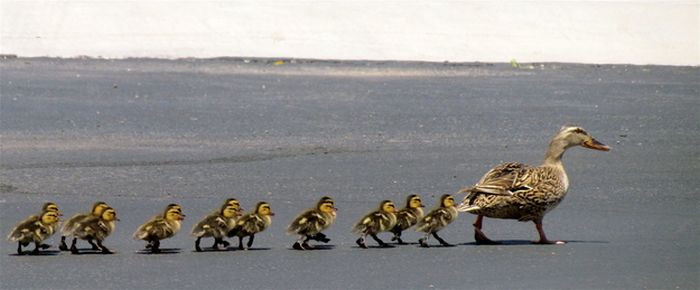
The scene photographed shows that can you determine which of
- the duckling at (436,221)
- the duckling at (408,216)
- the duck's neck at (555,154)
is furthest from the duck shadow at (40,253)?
the duck's neck at (555,154)

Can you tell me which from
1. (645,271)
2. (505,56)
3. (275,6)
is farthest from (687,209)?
(275,6)

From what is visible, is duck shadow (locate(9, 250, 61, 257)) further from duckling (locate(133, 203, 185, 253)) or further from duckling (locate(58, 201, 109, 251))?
duckling (locate(133, 203, 185, 253))

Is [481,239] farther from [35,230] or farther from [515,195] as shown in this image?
[35,230]

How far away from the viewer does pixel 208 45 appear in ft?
80.3

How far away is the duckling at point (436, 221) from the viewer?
9.51 m

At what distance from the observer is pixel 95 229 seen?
904 centimetres

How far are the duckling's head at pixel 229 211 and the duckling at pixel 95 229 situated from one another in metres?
0.61

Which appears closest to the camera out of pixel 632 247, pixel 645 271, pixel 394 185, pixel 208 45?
pixel 645 271

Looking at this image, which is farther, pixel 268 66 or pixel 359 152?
pixel 268 66

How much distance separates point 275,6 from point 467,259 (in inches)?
708

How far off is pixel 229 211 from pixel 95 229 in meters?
0.76

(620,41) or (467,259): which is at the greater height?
(620,41)

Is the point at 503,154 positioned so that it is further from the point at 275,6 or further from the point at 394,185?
the point at 275,6

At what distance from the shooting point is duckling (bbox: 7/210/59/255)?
8922 mm
